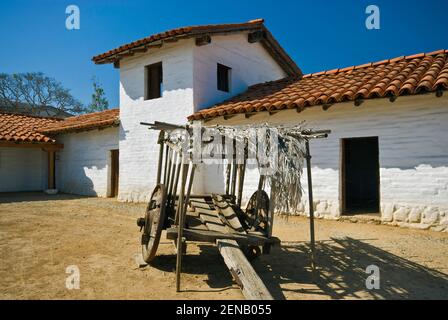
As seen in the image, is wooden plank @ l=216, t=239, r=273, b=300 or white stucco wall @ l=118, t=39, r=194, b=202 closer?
wooden plank @ l=216, t=239, r=273, b=300

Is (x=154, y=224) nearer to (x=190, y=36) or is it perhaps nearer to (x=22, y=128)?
(x=190, y=36)

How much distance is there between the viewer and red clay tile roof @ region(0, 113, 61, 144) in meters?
13.4

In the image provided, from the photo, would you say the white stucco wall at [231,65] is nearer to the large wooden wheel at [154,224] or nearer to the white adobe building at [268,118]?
the white adobe building at [268,118]

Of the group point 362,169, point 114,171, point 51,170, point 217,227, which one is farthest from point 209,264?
point 51,170

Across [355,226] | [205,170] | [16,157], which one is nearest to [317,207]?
[355,226]

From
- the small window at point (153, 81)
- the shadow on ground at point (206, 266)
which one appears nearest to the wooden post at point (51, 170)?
the small window at point (153, 81)

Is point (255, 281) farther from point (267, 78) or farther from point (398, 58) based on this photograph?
point (267, 78)

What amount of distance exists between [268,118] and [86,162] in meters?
8.96

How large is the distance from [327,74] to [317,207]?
17.3ft

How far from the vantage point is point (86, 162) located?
13711mm
